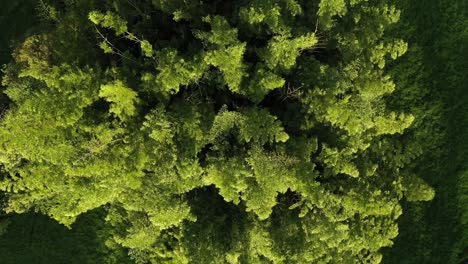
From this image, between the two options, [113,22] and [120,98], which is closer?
[120,98]

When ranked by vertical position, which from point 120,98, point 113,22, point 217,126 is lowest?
point 217,126

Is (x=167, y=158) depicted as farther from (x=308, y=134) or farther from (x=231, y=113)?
(x=308, y=134)

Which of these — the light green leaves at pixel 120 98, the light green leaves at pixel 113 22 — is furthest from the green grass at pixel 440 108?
the light green leaves at pixel 113 22

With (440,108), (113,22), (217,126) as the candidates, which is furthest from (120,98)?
(440,108)

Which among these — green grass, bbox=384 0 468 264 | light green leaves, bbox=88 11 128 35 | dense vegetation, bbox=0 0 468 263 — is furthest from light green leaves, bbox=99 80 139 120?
green grass, bbox=384 0 468 264

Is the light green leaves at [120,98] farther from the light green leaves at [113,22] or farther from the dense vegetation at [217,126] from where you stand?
the light green leaves at [113,22]

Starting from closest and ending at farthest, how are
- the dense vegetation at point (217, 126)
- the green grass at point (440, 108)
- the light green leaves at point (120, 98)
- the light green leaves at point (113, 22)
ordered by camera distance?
the light green leaves at point (120, 98) → the dense vegetation at point (217, 126) → the light green leaves at point (113, 22) → the green grass at point (440, 108)

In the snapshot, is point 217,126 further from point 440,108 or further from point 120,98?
point 440,108

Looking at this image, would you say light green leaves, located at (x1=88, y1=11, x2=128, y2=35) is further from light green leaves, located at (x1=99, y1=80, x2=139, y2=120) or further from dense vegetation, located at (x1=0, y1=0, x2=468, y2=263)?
light green leaves, located at (x1=99, y1=80, x2=139, y2=120)

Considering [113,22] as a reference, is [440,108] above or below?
above
